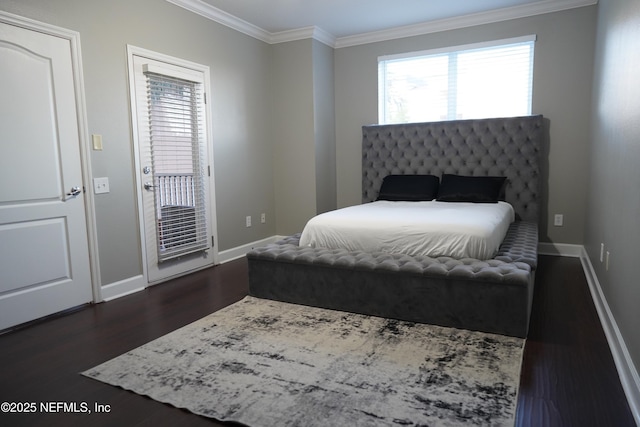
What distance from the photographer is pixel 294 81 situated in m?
5.12

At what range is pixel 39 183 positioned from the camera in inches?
112

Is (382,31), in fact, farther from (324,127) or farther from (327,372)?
(327,372)

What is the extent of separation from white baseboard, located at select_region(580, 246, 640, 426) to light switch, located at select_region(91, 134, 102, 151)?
364 centimetres

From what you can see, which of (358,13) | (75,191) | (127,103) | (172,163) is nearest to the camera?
(75,191)

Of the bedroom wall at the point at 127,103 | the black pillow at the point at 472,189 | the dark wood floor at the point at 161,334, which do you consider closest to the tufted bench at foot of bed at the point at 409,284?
the dark wood floor at the point at 161,334

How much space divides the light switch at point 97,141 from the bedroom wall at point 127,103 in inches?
1.3

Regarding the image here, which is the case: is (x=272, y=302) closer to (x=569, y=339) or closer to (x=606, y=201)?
(x=569, y=339)

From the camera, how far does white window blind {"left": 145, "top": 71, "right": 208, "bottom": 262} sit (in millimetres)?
3721

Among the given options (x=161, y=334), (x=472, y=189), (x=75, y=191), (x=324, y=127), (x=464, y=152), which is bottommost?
(x=161, y=334)

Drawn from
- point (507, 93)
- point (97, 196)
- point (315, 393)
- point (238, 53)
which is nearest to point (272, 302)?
point (315, 393)

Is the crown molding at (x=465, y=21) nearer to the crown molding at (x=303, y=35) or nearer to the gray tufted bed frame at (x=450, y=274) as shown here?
the crown molding at (x=303, y=35)

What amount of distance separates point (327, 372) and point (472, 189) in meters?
2.96

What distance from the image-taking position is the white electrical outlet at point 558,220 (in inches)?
174

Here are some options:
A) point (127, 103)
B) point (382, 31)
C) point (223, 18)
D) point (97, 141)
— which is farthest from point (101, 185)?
point (382, 31)
